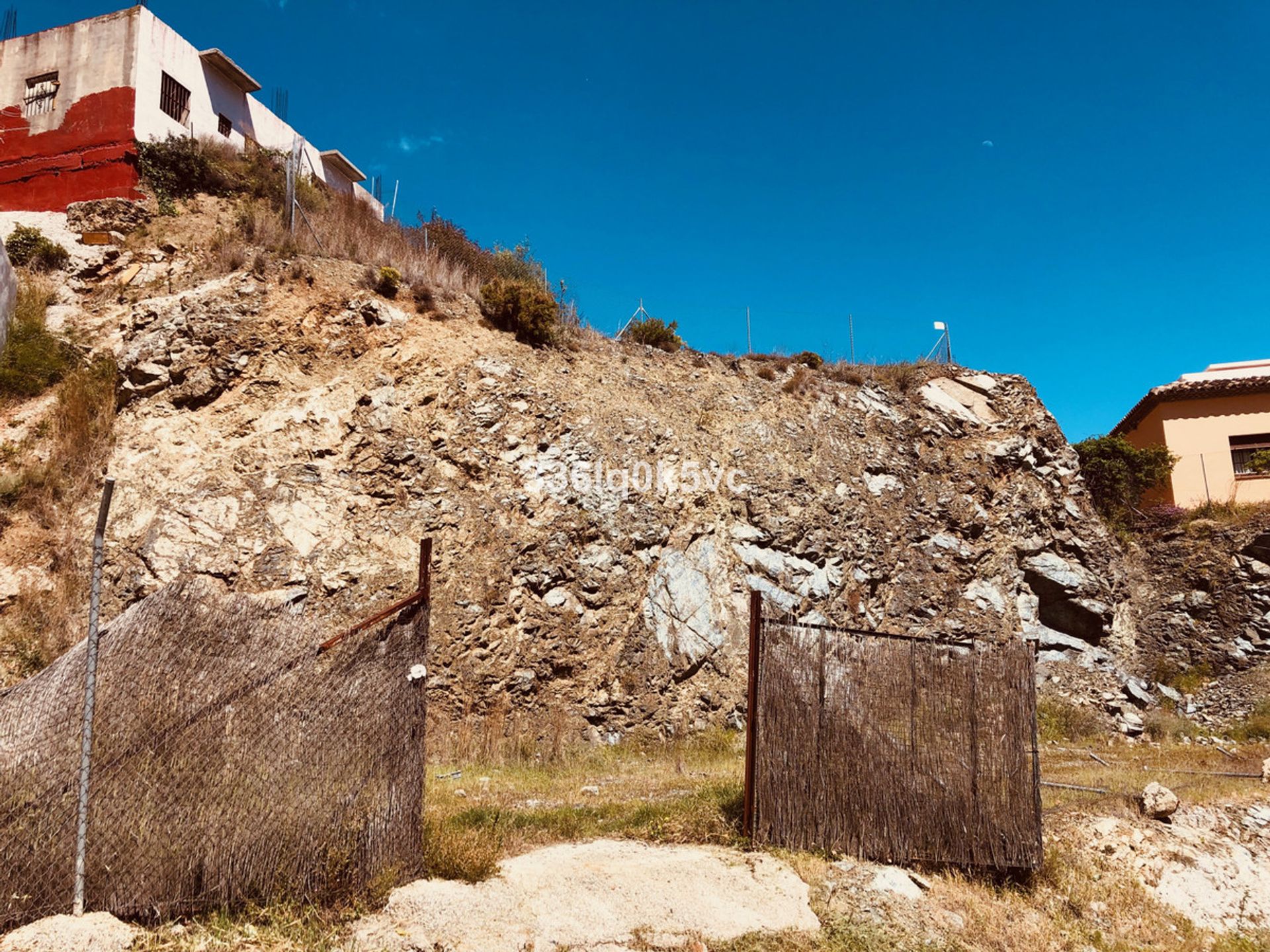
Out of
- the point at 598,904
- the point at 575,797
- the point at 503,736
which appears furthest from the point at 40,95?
the point at 598,904

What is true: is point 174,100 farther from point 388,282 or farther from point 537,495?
point 537,495

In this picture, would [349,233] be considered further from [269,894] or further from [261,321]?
[269,894]

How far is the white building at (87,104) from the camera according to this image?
653 inches

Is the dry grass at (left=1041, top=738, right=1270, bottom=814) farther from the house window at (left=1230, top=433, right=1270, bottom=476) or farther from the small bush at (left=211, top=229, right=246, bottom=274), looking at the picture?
the small bush at (left=211, top=229, right=246, bottom=274)

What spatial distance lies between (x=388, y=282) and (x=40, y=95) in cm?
957

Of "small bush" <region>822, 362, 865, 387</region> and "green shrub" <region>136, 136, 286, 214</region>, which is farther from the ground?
"green shrub" <region>136, 136, 286, 214</region>

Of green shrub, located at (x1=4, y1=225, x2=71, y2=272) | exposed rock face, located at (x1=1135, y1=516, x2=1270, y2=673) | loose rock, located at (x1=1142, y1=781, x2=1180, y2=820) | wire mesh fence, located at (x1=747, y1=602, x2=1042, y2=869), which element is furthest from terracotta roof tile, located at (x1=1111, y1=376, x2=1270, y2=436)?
green shrub, located at (x1=4, y1=225, x2=71, y2=272)

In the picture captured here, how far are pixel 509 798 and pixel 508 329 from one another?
1063cm

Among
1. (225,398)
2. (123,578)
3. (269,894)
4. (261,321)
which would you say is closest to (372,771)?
(269,894)

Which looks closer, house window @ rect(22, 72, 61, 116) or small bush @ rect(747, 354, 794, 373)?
house window @ rect(22, 72, 61, 116)

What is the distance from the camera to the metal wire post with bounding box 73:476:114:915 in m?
4.90

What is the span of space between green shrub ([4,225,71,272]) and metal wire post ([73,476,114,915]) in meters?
14.2

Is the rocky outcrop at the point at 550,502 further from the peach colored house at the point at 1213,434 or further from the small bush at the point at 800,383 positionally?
the peach colored house at the point at 1213,434

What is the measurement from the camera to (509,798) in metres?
9.55
